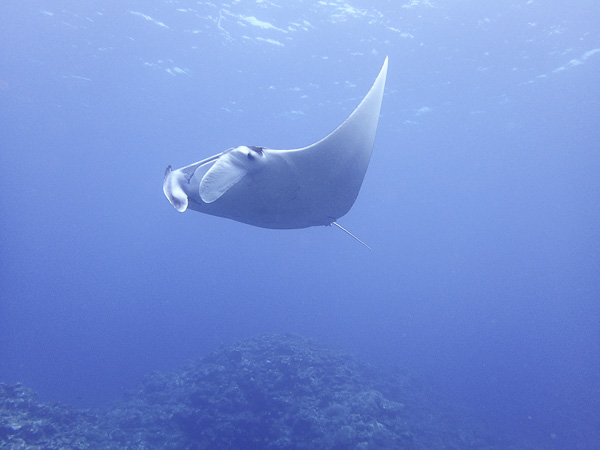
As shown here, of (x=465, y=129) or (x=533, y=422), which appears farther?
(x=465, y=129)

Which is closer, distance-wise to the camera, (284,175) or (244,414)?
(284,175)

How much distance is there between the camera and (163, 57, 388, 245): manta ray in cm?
281

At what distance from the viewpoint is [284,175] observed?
11.1ft

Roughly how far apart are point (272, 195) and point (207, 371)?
10.1 metres

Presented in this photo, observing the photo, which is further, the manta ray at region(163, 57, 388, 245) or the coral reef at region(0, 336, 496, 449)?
the coral reef at region(0, 336, 496, 449)

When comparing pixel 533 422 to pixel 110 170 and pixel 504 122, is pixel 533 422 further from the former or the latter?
pixel 110 170

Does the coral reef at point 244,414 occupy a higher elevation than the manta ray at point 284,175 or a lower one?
Answer: lower

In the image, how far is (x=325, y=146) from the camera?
3312mm

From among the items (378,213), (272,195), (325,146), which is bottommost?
(272,195)

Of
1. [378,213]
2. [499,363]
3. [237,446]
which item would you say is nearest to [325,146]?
[237,446]

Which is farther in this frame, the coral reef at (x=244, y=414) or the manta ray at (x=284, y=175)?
the coral reef at (x=244, y=414)

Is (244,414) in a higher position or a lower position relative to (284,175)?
lower

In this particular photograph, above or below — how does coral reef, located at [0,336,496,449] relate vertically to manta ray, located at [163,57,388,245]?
below

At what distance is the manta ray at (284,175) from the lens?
281 centimetres
